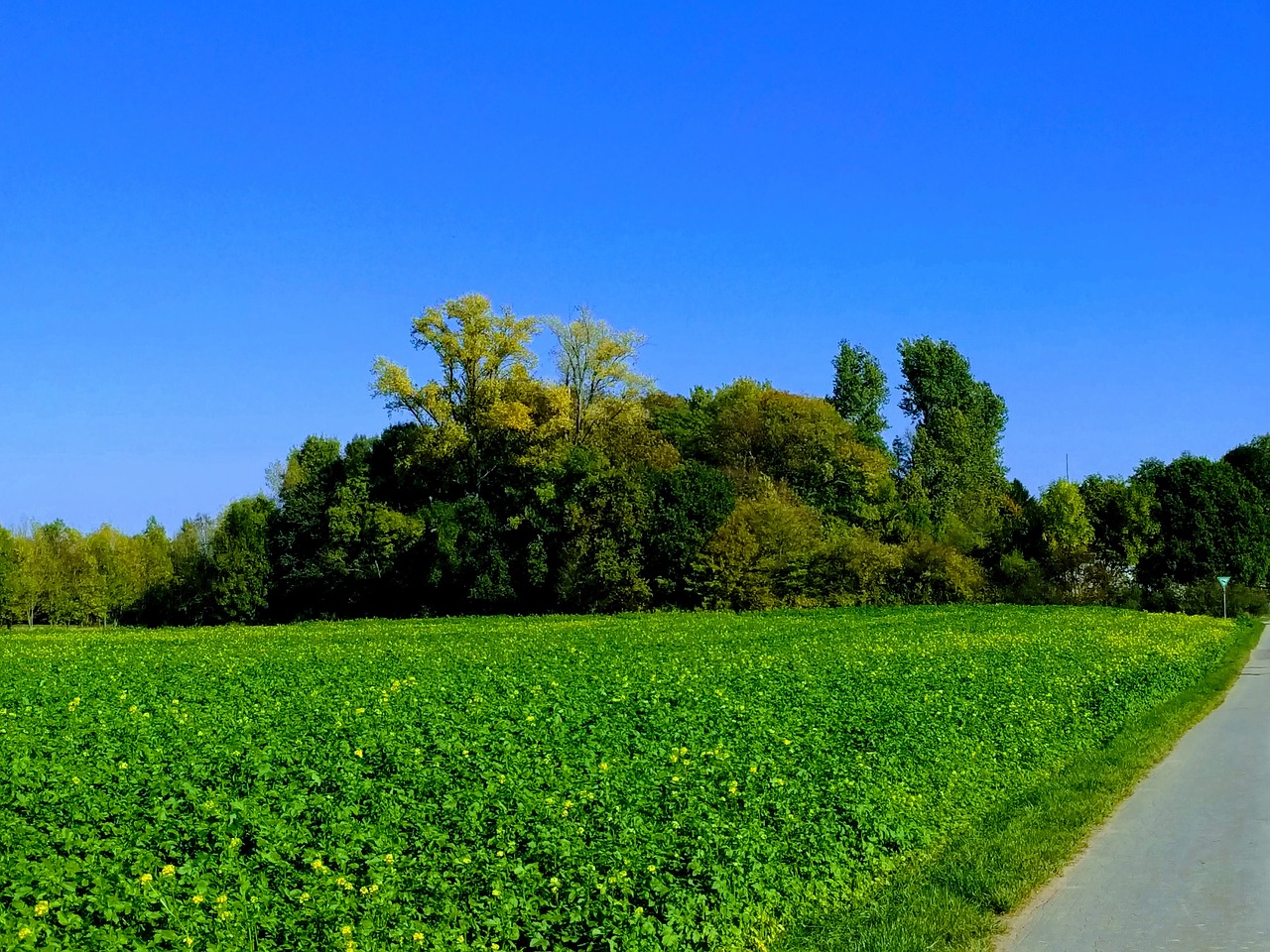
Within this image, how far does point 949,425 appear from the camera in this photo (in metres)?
93.1

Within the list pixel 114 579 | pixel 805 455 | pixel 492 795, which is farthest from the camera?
pixel 114 579

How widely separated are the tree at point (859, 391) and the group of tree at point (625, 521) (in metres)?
10.5

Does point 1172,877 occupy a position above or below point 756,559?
below

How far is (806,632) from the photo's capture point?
1458 inches

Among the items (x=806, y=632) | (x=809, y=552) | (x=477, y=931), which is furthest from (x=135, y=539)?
(x=477, y=931)

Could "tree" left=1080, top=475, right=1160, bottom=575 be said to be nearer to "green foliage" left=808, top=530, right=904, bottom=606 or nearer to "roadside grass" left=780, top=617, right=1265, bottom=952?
"green foliage" left=808, top=530, right=904, bottom=606

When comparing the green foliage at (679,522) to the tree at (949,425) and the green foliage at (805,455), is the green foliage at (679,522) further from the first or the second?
the tree at (949,425)

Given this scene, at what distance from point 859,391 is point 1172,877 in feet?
279

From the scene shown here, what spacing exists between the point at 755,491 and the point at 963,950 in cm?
5926

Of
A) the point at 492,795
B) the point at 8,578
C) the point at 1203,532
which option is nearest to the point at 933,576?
the point at 1203,532

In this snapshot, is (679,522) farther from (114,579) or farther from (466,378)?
(114,579)

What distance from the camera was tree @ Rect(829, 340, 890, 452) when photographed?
303ft

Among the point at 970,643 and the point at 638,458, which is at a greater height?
the point at 638,458

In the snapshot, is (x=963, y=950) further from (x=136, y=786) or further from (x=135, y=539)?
(x=135, y=539)
